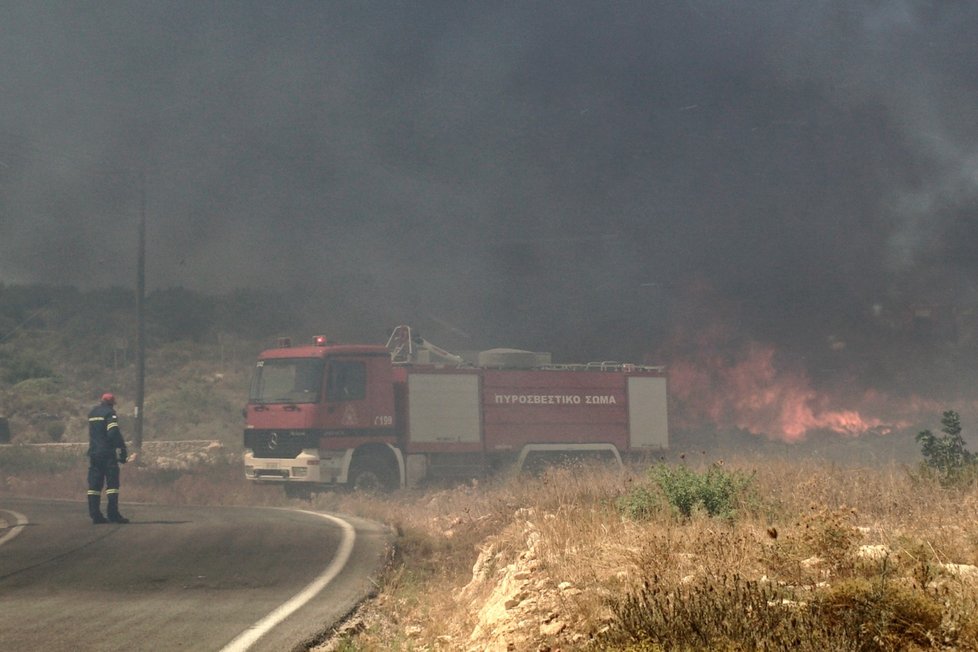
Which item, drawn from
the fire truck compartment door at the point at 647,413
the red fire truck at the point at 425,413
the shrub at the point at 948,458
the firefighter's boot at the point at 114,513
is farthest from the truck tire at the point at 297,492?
the shrub at the point at 948,458

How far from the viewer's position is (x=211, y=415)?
133 feet

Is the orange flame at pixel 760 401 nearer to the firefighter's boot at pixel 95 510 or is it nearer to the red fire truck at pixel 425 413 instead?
the red fire truck at pixel 425 413

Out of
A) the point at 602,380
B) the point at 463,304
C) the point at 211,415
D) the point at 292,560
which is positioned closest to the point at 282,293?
the point at 463,304

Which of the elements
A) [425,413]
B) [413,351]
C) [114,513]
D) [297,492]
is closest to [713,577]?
[114,513]

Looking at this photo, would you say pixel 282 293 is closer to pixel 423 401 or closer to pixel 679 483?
pixel 423 401

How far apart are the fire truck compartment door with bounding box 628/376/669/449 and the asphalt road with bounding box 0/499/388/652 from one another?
11801 millimetres

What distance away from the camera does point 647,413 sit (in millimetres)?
25359

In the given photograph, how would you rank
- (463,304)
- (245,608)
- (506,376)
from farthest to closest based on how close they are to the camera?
(463,304) → (506,376) → (245,608)

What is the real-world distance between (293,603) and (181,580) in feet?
5.94

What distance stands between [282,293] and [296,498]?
138ft

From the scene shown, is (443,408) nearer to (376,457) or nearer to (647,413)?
(376,457)

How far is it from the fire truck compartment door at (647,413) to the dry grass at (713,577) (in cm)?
1285

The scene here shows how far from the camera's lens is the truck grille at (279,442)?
19906mm

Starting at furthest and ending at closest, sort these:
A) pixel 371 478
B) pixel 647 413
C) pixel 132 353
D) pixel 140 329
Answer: pixel 132 353 < pixel 140 329 < pixel 647 413 < pixel 371 478
